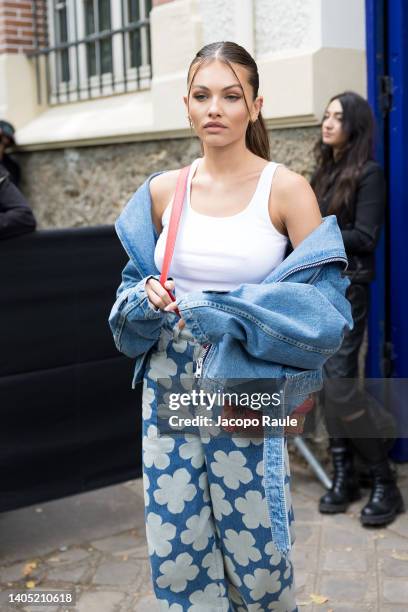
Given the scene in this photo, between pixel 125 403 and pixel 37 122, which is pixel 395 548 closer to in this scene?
pixel 125 403

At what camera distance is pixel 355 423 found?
13.8 ft

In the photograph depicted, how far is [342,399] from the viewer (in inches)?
163

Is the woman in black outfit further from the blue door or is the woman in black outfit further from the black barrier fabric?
the black barrier fabric

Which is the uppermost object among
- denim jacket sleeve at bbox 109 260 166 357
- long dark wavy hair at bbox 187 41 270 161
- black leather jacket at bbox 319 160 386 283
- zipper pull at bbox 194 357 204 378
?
long dark wavy hair at bbox 187 41 270 161

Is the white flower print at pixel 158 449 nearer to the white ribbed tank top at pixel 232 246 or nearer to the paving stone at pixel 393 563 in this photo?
the white ribbed tank top at pixel 232 246

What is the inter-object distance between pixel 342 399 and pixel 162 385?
5.99 ft

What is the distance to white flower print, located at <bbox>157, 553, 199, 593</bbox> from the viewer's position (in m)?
2.49

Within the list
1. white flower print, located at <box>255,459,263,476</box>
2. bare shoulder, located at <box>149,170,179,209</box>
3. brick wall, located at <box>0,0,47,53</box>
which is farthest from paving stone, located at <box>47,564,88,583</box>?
brick wall, located at <box>0,0,47,53</box>

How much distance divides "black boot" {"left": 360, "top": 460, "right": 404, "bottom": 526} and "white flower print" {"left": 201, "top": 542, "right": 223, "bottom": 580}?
1677 mm

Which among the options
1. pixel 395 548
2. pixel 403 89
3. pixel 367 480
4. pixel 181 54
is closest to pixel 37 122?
pixel 181 54

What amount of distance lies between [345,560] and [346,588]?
26 cm

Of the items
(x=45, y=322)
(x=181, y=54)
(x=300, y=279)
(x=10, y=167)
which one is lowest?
(x=45, y=322)

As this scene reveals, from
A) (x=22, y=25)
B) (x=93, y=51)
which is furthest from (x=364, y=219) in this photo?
(x=22, y=25)

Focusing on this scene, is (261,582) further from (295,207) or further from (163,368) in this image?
(295,207)
